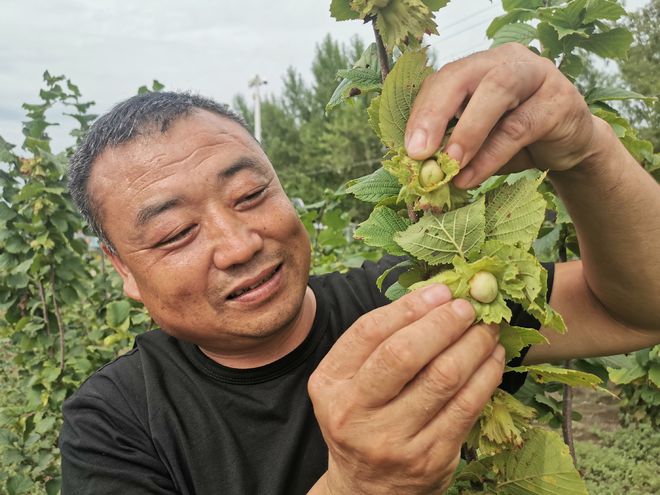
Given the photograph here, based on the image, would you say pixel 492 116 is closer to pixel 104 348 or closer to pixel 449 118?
pixel 449 118

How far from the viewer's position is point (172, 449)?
164 centimetres

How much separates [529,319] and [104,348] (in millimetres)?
3660

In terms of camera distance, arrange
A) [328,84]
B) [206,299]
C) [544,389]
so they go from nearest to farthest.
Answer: [206,299] < [544,389] < [328,84]

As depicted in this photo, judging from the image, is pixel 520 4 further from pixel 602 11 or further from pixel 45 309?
pixel 45 309

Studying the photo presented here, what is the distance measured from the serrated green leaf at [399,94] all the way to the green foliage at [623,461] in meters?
3.44

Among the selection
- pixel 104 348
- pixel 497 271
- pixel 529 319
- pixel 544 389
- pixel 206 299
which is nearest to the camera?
pixel 497 271

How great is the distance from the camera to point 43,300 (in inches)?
173

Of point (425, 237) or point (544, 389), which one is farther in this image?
point (544, 389)

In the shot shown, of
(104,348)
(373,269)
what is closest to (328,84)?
(104,348)

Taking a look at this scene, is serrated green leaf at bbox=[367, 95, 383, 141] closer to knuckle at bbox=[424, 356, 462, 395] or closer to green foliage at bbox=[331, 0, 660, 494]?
green foliage at bbox=[331, 0, 660, 494]

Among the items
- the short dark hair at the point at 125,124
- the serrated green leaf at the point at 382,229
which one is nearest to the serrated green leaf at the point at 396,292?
→ the serrated green leaf at the point at 382,229

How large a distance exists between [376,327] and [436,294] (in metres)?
0.11

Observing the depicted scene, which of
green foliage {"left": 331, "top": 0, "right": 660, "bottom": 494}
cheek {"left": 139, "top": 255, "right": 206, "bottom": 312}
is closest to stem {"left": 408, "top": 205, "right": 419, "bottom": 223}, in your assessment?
green foliage {"left": 331, "top": 0, "right": 660, "bottom": 494}

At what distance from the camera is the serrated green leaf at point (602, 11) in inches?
70.7
